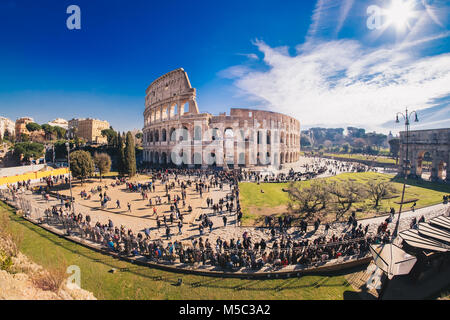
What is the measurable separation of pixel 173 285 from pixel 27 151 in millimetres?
50861

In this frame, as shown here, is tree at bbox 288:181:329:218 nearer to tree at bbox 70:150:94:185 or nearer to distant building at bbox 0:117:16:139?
tree at bbox 70:150:94:185

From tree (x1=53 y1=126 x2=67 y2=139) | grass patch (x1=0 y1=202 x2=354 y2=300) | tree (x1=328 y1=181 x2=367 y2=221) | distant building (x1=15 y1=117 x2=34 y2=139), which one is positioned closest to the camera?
grass patch (x1=0 y1=202 x2=354 y2=300)

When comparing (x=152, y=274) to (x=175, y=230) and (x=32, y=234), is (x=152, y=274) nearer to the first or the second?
(x=175, y=230)

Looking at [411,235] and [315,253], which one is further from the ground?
[411,235]

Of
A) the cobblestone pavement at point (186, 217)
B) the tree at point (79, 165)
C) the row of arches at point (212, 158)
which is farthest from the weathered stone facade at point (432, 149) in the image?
the tree at point (79, 165)

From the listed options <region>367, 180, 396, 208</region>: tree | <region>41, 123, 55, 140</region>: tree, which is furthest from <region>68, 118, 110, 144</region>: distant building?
<region>367, 180, 396, 208</region>: tree

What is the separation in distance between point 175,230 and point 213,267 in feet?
15.1

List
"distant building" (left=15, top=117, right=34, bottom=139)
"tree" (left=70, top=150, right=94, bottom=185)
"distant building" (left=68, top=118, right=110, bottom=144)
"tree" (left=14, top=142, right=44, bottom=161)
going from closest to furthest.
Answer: "tree" (left=70, top=150, right=94, bottom=185) → "tree" (left=14, top=142, right=44, bottom=161) → "distant building" (left=15, top=117, right=34, bottom=139) → "distant building" (left=68, top=118, right=110, bottom=144)

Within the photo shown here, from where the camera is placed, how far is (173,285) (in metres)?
7.62

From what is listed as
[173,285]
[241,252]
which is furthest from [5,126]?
[241,252]

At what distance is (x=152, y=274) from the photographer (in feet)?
27.1

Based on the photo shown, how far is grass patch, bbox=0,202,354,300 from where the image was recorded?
7117 millimetres

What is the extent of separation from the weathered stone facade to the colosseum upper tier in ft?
76.6
